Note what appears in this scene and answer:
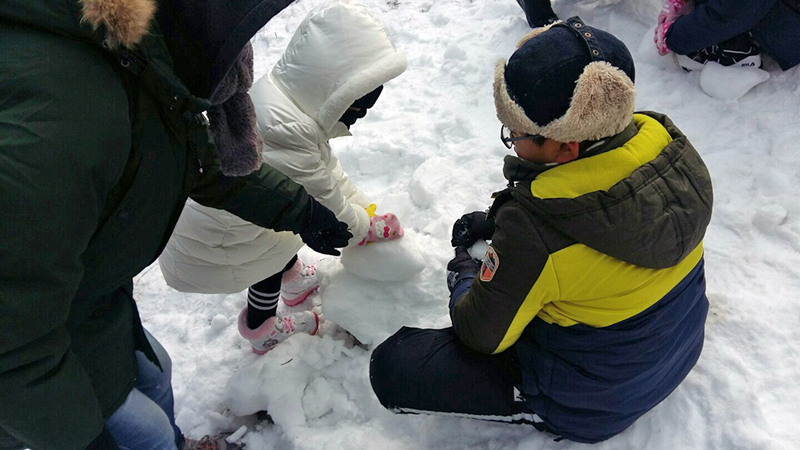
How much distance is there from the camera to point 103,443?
1.14 m

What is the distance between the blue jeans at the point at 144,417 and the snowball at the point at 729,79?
9.05 ft

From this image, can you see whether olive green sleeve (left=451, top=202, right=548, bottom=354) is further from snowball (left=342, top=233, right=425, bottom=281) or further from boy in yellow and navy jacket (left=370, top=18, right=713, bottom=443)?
snowball (left=342, top=233, right=425, bottom=281)

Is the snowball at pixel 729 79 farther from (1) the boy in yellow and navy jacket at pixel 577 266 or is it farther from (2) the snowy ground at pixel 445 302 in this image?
(1) the boy in yellow and navy jacket at pixel 577 266

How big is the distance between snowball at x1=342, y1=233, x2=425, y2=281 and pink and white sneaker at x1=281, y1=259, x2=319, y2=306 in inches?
11.6

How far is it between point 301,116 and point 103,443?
44.5 inches

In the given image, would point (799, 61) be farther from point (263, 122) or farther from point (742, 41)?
point (263, 122)

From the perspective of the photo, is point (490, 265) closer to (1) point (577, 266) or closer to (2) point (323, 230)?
(1) point (577, 266)

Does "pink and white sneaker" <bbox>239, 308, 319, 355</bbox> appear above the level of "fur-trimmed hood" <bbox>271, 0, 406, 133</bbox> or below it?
below

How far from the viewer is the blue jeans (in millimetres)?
1321

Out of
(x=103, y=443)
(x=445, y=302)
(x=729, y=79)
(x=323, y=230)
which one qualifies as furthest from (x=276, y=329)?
(x=729, y=79)

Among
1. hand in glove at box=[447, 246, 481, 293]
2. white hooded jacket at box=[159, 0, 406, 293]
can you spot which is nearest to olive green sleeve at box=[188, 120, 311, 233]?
white hooded jacket at box=[159, 0, 406, 293]

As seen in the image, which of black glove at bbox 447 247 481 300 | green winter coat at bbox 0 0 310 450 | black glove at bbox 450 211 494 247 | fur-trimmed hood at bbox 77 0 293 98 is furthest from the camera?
black glove at bbox 450 211 494 247

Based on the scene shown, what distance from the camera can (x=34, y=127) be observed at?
0.81 meters

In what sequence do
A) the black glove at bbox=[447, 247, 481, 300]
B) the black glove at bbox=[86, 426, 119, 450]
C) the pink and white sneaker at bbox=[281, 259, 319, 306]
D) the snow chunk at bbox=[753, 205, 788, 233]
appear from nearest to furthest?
the black glove at bbox=[86, 426, 119, 450]
the black glove at bbox=[447, 247, 481, 300]
the snow chunk at bbox=[753, 205, 788, 233]
the pink and white sneaker at bbox=[281, 259, 319, 306]
